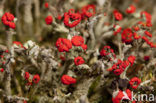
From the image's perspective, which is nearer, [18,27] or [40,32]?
[18,27]

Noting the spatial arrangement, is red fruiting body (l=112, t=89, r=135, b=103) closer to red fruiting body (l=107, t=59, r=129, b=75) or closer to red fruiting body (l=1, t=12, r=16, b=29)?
red fruiting body (l=107, t=59, r=129, b=75)

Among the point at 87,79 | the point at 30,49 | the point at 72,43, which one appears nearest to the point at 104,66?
the point at 87,79

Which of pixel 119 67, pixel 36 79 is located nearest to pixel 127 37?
pixel 119 67

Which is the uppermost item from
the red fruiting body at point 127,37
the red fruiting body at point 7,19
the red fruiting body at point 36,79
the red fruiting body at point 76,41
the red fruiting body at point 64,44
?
the red fruiting body at point 127,37

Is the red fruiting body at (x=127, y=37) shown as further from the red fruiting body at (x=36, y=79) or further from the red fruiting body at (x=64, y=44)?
the red fruiting body at (x=36, y=79)

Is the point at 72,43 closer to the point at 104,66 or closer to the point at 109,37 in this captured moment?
the point at 104,66

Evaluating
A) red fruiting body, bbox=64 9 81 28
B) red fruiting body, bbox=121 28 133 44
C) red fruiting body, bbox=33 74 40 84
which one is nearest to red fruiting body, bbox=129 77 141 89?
red fruiting body, bbox=121 28 133 44

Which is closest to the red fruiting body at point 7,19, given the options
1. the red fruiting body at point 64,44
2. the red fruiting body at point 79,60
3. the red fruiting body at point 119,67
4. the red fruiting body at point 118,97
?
the red fruiting body at point 64,44

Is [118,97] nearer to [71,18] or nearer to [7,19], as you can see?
[71,18]

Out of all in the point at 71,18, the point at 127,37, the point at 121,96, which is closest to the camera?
the point at 121,96
